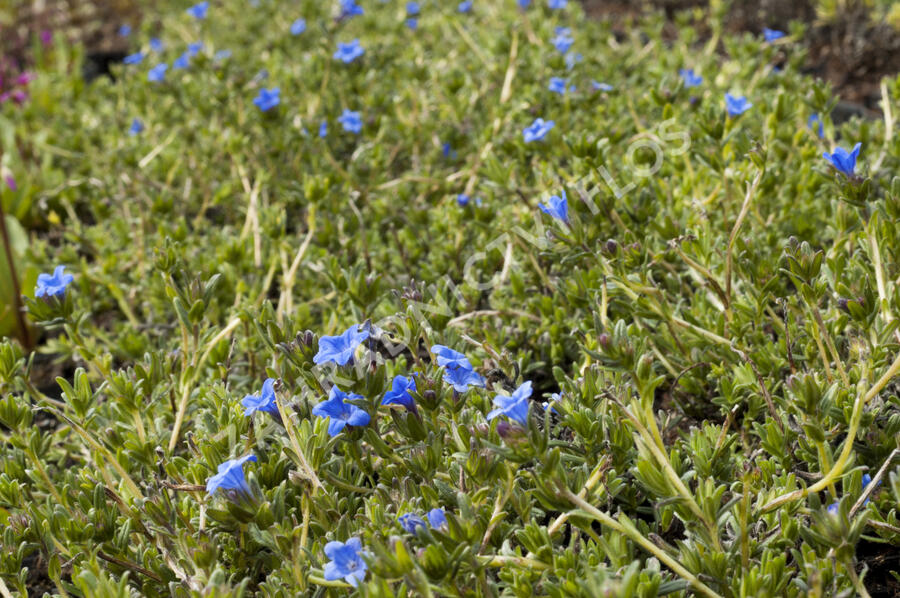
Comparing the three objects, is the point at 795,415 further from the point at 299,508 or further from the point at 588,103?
the point at 588,103

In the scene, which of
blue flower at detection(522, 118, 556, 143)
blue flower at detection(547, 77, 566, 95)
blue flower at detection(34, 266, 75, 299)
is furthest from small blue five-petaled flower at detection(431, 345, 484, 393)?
blue flower at detection(547, 77, 566, 95)

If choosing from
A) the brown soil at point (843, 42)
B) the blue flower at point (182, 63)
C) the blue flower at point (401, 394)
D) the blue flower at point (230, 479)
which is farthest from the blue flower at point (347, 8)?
the blue flower at point (230, 479)

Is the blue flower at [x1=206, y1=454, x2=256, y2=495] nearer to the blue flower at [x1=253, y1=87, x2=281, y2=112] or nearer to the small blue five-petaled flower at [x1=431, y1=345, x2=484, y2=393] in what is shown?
the small blue five-petaled flower at [x1=431, y1=345, x2=484, y2=393]

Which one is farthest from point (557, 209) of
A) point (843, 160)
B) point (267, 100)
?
point (267, 100)

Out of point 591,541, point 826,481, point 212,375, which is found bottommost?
point 212,375

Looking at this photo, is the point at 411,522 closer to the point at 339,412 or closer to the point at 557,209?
the point at 339,412

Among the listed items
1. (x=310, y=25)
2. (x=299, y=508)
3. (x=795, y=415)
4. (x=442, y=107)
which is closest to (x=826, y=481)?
(x=795, y=415)
